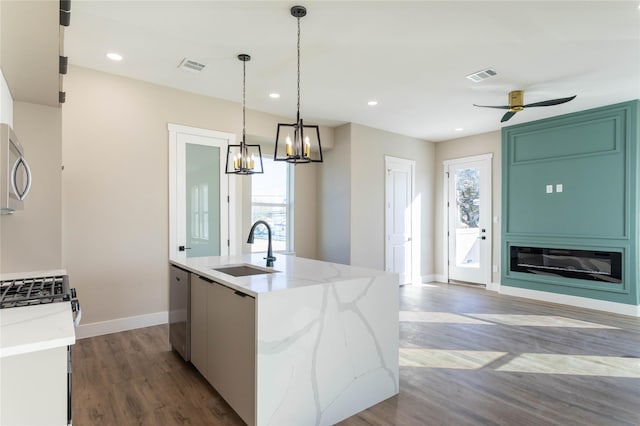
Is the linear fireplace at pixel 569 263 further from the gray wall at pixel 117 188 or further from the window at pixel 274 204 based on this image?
the gray wall at pixel 117 188

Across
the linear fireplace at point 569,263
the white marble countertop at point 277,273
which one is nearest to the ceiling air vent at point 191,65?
the white marble countertop at point 277,273

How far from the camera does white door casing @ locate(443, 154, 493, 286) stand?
645 centimetres

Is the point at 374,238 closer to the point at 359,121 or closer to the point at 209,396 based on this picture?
the point at 359,121

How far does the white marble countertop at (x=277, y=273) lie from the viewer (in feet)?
6.78

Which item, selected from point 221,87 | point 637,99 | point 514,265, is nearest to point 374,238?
point 514,265

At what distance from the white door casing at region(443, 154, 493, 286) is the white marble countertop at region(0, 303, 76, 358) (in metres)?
6.49

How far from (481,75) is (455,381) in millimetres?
3145

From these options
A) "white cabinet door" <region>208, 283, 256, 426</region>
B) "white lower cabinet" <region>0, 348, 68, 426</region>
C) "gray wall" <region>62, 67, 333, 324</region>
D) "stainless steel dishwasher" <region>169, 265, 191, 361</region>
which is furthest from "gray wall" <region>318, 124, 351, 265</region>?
"white lower cabinet" <region>0, 348, 68, 426</region>

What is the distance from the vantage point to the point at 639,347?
11.5 feet

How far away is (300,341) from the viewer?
2020 millimetres

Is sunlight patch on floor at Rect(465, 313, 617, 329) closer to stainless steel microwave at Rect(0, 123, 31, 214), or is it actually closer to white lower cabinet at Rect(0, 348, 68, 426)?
white lower cabinet at Rect(0, 348, 68, 426)

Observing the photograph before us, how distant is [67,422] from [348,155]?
16.9 ft

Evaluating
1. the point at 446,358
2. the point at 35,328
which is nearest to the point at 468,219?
the point at 446,358

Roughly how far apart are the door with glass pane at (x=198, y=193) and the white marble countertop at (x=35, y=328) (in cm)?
302
